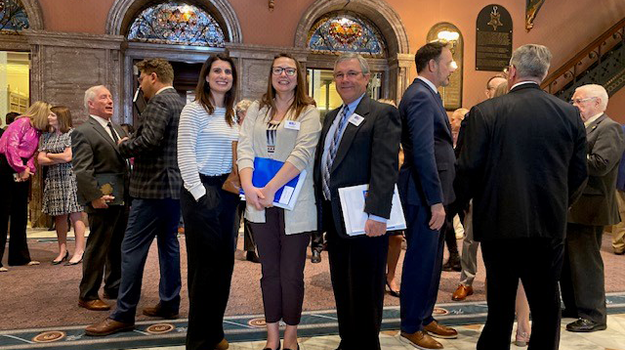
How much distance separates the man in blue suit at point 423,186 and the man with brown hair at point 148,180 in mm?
1289

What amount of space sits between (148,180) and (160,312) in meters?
0.89

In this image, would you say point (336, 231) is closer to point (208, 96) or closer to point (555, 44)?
point (208, 96)

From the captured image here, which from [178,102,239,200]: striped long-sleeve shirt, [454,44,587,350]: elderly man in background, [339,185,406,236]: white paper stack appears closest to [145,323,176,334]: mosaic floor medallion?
[178,102,239,200]: striped long-sleeve shirt

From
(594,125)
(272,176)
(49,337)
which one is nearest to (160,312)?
(49,337)

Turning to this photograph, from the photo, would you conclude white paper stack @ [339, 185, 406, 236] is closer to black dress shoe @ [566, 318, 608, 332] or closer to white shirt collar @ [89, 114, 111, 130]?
black dress shoe @ [566, 318, 608, 332]

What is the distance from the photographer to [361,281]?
→ 225 cm

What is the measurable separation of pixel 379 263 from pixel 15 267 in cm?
383

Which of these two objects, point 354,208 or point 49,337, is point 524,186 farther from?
point 49,337

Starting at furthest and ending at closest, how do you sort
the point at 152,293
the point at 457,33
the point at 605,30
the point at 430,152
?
the point at 605,30, the point at 457,33, the point at 152,293, the point at 430,152

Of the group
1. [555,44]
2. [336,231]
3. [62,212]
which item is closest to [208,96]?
[336,231]

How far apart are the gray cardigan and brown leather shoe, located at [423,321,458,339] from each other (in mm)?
1062

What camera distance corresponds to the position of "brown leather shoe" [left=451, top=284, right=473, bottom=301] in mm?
3586

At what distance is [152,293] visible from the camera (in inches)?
Result: 146

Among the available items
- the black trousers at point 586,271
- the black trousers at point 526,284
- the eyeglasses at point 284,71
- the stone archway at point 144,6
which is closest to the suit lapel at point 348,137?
the eyeglasses at point 284,71
